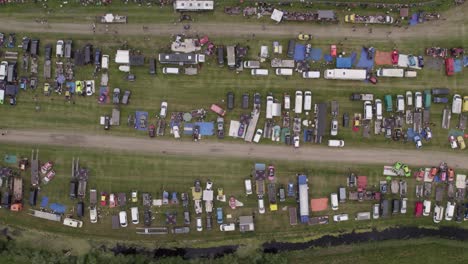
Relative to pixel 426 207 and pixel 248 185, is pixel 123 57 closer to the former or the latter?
pixel 248 185

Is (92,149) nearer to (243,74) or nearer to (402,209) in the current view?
(243,74)

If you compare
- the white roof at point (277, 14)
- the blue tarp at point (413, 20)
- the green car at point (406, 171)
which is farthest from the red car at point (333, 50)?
the green car at point (406, 171)

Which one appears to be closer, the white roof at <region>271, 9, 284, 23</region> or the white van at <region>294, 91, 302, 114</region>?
the white van at <region>294, 91, 302, 114</region>

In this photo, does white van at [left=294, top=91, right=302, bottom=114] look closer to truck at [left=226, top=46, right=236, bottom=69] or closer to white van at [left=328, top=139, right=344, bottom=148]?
white van at [left=328, top=139, right=344, bottom=148]

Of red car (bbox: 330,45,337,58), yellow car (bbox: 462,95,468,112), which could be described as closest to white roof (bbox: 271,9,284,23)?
red car (bbox: 330,45,337,58)

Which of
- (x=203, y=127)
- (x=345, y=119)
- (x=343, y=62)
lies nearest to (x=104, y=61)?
(x=203, y=127)

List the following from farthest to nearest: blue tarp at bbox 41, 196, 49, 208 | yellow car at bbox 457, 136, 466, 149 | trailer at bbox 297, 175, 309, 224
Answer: blue tarp at bbox 41, 196, 49, 208 < yellow car at bbox 457, 136, 466, 149 < trailer at bbox 297, 175, 309, 224

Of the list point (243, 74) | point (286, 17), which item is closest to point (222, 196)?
point (243, 74)
